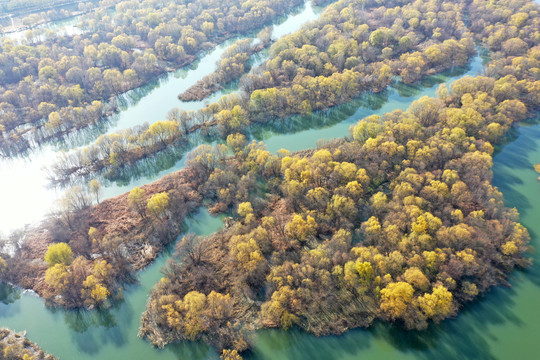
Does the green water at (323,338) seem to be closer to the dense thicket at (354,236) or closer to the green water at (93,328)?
the green water at (93,328)

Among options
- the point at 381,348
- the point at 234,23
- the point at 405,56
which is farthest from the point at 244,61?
the point at 381,348

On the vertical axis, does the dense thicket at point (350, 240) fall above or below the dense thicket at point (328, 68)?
below

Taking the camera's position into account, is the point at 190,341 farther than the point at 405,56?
No

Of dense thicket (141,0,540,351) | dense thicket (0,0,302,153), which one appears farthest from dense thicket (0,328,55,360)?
dense thicket (0,0,302,153)

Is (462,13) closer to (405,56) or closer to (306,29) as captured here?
(405,56)

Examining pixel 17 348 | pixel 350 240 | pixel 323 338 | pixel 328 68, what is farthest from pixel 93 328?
pixel 328 68

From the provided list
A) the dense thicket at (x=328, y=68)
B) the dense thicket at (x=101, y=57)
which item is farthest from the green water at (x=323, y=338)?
the dense thicket at (x=101, y=57)

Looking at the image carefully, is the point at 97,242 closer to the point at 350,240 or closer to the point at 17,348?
the point at 17,348

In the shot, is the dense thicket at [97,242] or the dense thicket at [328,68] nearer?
the dense thicket at [97,242]

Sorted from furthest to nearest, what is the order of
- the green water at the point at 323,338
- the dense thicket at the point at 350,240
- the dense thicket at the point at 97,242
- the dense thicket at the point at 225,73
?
the dense thicket at the point at 225,73 < the dense thicket at the point at 97,242 < the dense thicket at the point at 350,240 < the green water at the point at 323,338
